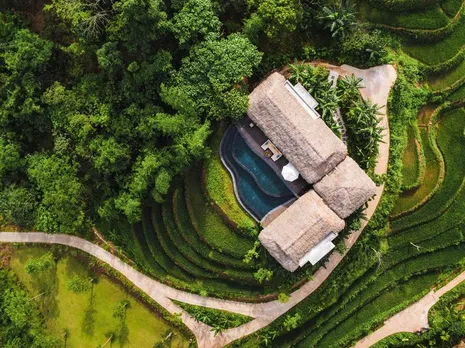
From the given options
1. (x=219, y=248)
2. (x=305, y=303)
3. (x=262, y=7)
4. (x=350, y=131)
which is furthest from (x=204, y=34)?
(x=305, y=303)

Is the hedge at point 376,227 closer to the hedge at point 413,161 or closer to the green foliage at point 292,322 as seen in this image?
the green foliage at point 292,322

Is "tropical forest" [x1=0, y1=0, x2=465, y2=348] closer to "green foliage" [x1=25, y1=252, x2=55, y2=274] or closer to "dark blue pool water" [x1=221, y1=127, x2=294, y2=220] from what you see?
"dark blue pool water" [x1=221, y1=127, x2=294, y2=220]

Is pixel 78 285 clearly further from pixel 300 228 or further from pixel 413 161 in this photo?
pixel 413 161

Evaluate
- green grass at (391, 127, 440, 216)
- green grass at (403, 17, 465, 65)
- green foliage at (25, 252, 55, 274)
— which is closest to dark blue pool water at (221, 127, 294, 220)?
green grass at (391, 127, 440, 216)

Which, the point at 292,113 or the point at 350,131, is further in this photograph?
the point at 350,131

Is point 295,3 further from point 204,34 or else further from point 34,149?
point 34,149

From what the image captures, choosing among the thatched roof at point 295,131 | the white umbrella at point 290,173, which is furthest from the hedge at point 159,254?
the thatched roof at point 295,131
